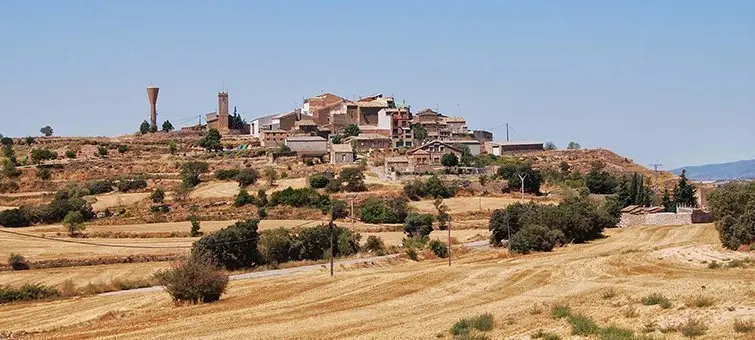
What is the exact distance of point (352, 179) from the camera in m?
70.1

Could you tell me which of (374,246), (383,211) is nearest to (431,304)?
(374,246)

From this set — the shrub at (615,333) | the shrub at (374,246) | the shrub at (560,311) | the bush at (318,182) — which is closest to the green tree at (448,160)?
the bush at (318,182)

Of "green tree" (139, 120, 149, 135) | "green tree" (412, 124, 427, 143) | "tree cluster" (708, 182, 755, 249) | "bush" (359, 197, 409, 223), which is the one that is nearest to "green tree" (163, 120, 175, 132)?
"green tree" (139, 120, 149, 135)

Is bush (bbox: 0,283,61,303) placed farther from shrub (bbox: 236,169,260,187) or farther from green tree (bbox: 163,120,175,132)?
green tree (bbox: 163,120,175,132)

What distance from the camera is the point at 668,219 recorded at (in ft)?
187

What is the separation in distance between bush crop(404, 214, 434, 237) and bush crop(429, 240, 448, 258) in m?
5.34

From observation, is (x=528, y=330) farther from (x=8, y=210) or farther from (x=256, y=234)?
(x=8, y=210)

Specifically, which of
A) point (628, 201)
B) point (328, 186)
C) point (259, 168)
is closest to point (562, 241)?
point (628, 201)

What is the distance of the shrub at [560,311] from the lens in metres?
21.3

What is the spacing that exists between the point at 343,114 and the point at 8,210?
45.7m

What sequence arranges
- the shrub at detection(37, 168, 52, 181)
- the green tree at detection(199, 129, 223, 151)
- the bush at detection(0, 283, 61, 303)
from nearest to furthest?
1. the bush at detection(0, 283, 61, 303)
2. the shrub at detection(37, 168, 52, 181)
3. the green tree at detection(199, 129, 223, 151)

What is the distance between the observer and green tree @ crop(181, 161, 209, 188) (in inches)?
2944

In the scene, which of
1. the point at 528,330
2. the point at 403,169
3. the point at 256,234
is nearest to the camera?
the point at 528,330

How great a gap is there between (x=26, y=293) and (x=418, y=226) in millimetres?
23727
